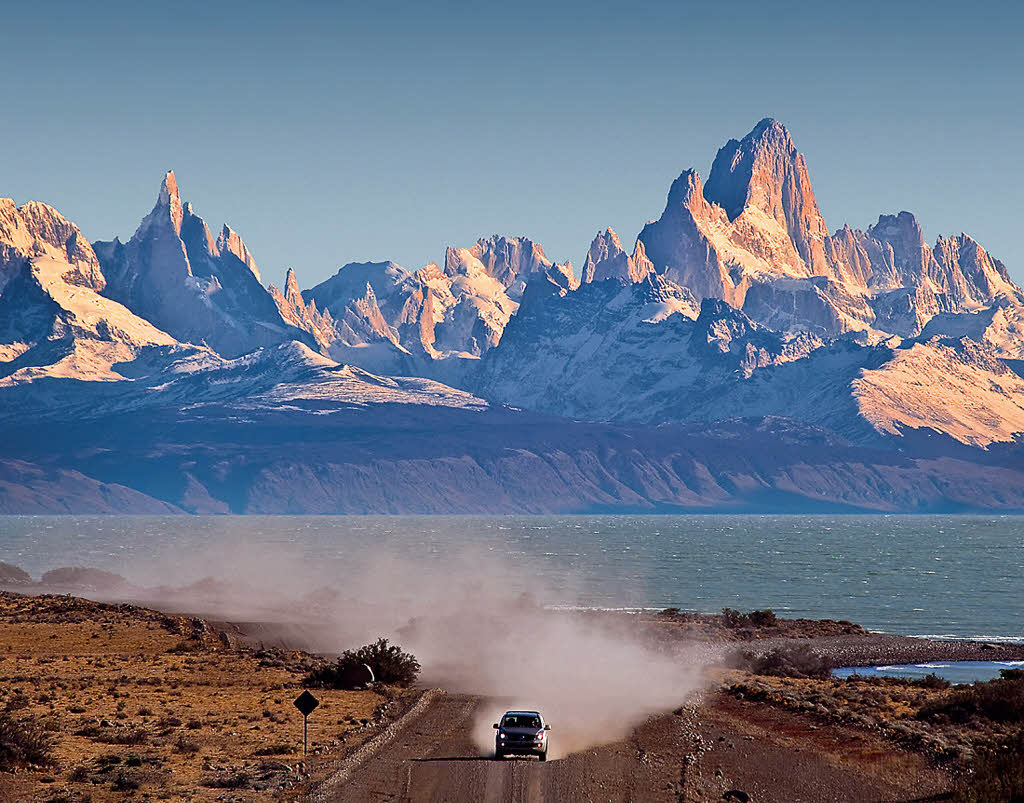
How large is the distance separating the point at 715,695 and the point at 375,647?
569 inches

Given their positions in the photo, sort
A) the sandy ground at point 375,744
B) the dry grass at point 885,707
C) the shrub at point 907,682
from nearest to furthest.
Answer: the sandy ground at point 375,744 → the dry grass at point 885,707 → the shrub at point 907,682

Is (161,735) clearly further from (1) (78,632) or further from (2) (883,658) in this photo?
(2) (883,658)

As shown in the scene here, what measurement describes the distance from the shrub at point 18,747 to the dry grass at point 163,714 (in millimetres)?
431

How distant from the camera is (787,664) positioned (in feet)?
230

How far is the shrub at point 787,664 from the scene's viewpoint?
67.8 meters

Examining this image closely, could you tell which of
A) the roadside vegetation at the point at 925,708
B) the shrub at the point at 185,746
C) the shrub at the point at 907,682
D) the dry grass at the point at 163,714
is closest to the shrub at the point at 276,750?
the dry grass at the point at 163,714

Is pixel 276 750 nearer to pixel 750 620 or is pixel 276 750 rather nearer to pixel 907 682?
pixel 907 682

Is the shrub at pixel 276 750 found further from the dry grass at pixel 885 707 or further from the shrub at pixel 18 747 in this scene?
the dry grass at pixel 885 707

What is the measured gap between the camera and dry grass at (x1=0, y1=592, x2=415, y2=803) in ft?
112

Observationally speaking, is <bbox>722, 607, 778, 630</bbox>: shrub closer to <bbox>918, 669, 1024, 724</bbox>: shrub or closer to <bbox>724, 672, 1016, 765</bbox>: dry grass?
<bbox>724, 672, 1016, 765</bbox>: dry grass

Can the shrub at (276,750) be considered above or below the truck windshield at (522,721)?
below

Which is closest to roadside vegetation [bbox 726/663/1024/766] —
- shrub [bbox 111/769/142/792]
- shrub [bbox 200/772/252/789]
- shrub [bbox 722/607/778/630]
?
shrub [bbox 200/772/252/789]

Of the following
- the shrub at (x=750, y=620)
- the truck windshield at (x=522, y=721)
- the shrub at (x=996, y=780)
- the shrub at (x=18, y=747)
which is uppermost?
the shrub at (x=750, y=620)

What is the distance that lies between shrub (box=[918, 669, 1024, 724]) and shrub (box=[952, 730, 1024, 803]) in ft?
44.1
